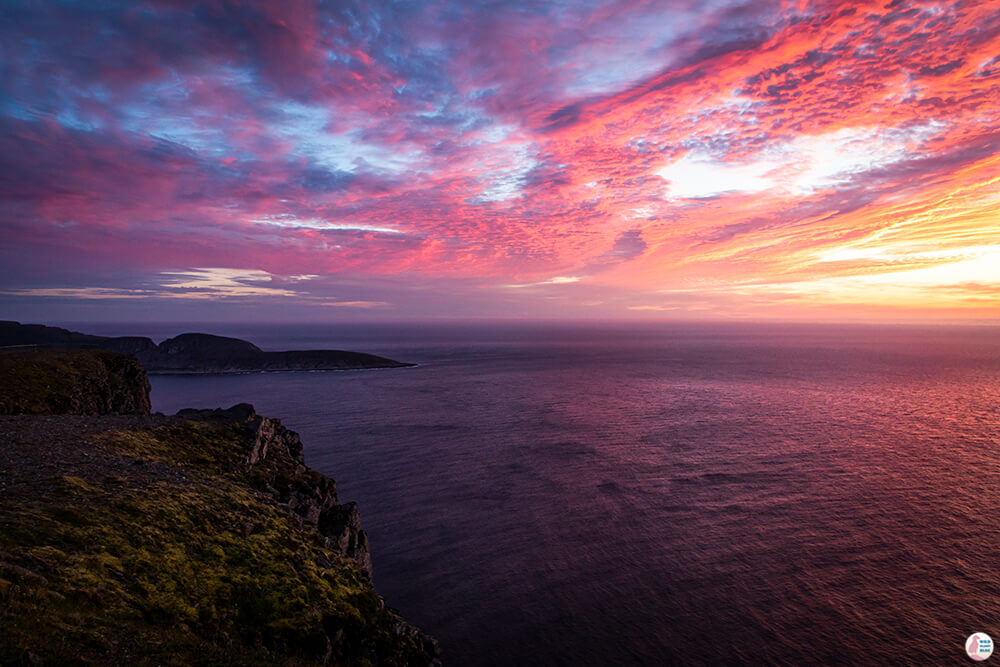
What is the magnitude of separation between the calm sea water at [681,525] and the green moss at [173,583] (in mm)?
11621

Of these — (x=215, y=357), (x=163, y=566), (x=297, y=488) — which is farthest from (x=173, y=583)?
(x=215, y=357)

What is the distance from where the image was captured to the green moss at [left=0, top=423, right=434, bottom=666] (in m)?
11.5

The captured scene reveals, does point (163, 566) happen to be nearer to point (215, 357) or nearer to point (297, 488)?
point (297, 488)

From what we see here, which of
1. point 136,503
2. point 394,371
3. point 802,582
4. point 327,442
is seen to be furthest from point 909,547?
point 394,371

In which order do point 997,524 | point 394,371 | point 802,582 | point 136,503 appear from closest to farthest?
1. point 136,503
2. point 802,582
3. point 997,524
4. point 394,371

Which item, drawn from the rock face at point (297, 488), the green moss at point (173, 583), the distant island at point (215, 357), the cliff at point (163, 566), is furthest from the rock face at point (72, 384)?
the distant island at point (215, 357)

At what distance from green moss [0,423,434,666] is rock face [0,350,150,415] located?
117 feet

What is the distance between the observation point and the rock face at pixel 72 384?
45219 mm

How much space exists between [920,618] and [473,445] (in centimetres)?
5066

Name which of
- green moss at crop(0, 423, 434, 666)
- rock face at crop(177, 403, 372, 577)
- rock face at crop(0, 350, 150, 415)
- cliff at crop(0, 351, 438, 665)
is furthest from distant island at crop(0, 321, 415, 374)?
green moss at crop(0, 423, 434, 666)

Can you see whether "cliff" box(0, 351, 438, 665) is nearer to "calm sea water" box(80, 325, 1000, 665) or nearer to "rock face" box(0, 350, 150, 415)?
"calm sea water" box(80, 325, 1000, 665)

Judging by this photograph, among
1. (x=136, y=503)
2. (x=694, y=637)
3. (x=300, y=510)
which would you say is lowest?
(x=694, y=637)

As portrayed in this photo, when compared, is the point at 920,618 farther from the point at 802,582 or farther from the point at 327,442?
the point at 327,442

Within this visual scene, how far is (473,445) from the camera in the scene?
6819cm
